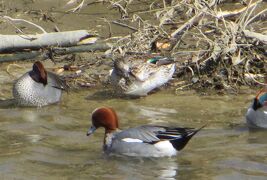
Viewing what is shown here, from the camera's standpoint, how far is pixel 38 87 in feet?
35.5

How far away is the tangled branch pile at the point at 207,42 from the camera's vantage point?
420 inches

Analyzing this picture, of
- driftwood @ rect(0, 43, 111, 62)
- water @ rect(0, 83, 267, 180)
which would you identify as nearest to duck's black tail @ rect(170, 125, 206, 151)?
water @ rect(0, 83, 267, 180)

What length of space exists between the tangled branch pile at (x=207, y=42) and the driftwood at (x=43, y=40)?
0.57 metres

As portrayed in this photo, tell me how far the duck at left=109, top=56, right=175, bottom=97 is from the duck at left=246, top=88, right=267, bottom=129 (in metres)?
1.61

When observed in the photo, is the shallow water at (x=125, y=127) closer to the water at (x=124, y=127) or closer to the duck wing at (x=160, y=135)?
the water at (x=124, y=127)

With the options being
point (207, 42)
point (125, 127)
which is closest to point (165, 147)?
point (125, 127)

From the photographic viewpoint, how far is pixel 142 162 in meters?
8.22

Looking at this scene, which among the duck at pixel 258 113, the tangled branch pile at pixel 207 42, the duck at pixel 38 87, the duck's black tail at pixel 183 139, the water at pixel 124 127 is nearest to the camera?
the water at pixel 124 127

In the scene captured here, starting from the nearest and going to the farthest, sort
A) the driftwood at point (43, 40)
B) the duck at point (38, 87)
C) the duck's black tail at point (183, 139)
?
the duck's black tail at point (183, 139)
the duck at point (38, 87)
the driftwood at point (43, 40)

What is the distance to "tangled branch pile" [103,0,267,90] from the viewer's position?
10664 mm

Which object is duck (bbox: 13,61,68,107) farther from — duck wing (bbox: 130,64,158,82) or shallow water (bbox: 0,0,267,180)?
duck wing (bbox: 130,64,158,82)

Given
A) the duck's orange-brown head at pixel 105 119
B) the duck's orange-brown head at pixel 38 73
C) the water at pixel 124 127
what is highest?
the duck's orange-brown head at pixel 38 73

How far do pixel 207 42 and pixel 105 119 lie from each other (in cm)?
276

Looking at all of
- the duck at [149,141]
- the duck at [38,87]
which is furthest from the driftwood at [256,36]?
the duck at [149,141]
